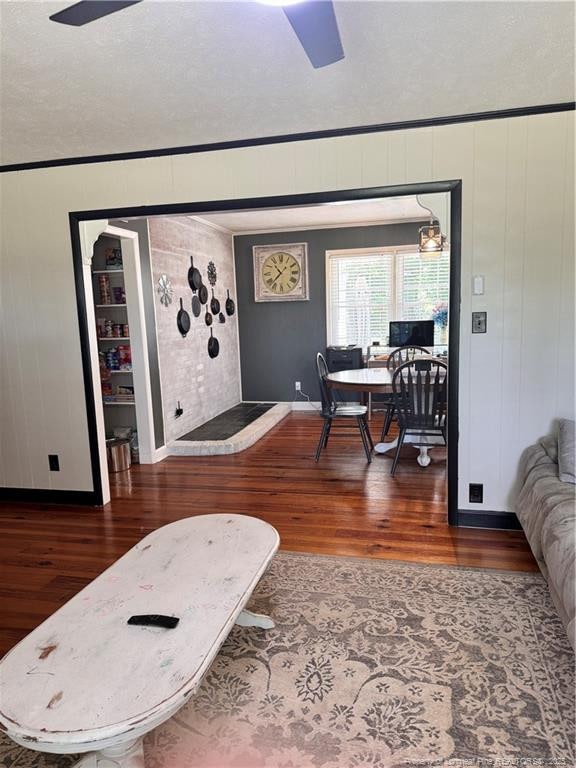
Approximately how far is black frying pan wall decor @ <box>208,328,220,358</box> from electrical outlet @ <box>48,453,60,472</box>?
2.53m

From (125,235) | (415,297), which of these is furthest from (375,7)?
(415,297)

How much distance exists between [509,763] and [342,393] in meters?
5.20

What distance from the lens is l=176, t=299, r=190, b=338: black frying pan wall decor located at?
5.02 m

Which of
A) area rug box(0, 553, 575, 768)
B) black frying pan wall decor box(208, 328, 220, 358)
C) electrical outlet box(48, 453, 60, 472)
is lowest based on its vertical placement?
area rug box(0, 553, 575, 768)

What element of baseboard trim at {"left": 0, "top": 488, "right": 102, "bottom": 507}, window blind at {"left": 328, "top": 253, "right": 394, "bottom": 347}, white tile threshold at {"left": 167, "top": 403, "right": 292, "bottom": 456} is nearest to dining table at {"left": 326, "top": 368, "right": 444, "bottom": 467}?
white tile threshold at {"left": 167, "top": 403, "right": 292, "bottom": 456}

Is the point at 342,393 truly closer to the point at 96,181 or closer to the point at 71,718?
the point at 96,181

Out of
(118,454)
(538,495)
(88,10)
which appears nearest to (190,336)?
(118,454)

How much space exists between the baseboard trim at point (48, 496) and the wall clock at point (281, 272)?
3.87 metres

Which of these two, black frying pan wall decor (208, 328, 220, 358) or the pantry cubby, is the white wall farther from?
black frying pan wall decor (208, 328, 220, 358)

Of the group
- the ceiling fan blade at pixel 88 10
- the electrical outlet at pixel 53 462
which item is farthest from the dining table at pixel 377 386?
the ceiling fan blade at pixel 88 10

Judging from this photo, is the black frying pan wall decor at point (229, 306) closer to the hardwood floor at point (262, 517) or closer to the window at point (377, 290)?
the window at point (377, 290)

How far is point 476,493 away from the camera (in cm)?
295

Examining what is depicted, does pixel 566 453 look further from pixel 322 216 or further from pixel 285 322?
pixel 285 322

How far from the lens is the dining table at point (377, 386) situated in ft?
13.4
